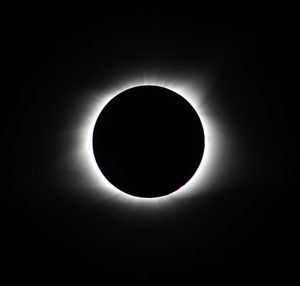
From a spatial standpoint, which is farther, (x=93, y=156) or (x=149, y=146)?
(x=93, y=156)

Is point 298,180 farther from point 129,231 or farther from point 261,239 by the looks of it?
point 129,231

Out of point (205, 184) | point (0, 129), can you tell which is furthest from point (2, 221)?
point (205, 184)

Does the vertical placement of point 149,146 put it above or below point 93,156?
below

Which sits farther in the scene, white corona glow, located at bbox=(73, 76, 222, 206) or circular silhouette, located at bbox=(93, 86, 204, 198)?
white corona glow, located at bbox=(73, 76, 222, 206)

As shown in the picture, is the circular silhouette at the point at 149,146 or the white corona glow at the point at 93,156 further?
the white corona glow at the point at 93,156
